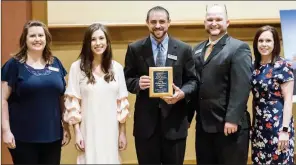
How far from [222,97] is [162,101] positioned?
407 millimetres

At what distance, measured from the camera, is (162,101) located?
339 centimetres

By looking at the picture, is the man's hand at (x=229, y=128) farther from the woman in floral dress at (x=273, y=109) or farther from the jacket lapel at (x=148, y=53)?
the jacket lapel at (x=148, y=53)

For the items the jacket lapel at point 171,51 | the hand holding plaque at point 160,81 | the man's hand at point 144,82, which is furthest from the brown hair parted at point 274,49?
the man's hand at point 144,82

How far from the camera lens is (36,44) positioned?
3252 mm

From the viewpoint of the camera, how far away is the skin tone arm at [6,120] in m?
3.15

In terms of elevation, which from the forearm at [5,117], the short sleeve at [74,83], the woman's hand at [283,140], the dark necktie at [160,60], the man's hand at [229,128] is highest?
the dark necktie at [160,60]

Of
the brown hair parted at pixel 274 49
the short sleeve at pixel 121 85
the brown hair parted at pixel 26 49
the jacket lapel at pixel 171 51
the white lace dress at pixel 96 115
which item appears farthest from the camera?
the brown hair parted at pixel 274 49

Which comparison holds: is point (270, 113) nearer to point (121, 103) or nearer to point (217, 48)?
point (217, 48)

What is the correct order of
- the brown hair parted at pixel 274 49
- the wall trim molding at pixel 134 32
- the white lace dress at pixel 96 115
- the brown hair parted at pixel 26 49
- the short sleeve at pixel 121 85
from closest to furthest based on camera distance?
1. the white lace dress at pixel 96 115
2. the short sleeve at pixel 121 85
3. the brown hair parted at pixel 26 49
4. the brown hair parted at pixel 274 49
5. the wall trim molding at pixel 134 32

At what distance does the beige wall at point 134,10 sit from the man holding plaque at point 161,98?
157cm

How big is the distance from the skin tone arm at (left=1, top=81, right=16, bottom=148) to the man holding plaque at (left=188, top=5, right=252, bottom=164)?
4.11ft

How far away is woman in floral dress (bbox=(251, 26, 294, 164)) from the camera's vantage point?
3.40 meters

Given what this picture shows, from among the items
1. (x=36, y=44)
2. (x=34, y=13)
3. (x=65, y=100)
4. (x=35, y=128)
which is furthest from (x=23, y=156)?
(x=34, y=13)

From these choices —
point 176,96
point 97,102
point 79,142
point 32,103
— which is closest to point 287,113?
point 176,96
